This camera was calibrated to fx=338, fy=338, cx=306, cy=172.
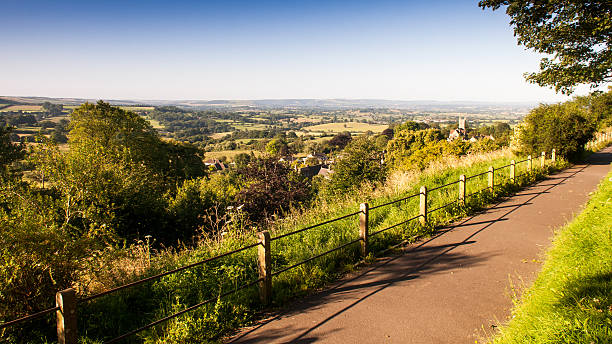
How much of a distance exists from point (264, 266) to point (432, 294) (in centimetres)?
243

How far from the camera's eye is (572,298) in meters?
3.52

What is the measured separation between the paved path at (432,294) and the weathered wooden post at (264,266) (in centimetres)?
38

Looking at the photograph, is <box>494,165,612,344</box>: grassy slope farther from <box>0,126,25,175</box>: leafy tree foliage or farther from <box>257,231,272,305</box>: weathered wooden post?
<box>0,126,25,175</box>: leafy tree foliage

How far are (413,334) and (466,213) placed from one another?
18.8ft

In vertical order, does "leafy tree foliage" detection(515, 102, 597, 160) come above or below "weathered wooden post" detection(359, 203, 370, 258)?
above

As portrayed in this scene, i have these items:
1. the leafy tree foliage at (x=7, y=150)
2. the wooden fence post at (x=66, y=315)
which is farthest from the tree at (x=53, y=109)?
the wooden fence post at (x=66, y=315)

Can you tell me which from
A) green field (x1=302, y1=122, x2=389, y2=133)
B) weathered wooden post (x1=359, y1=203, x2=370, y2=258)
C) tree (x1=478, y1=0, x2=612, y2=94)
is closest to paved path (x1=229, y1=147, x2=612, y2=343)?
weathered wooden post (x1=359, y1=203, x2=370, y2=258)

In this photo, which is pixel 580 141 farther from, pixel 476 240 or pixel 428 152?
pixel 428 152

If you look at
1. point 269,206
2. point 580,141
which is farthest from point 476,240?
point 580,141

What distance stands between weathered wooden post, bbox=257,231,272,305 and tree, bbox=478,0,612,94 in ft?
37.7

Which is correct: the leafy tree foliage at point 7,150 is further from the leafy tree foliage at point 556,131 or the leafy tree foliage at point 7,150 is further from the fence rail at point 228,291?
the leafy tree foliage at point 556,131

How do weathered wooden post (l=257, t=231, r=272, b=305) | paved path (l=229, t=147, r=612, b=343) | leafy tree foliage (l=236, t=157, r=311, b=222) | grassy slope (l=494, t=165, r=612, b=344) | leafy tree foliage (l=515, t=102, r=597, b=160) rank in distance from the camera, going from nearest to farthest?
grassy slope (l=494, t=165, r=612, b=344) → paved path (l=229, t=147, r=612, b=343) → weathered wooden post (l=257, t=231, r=272, b=305) → leafy tree foliage (l=515, t=102, r=597, b=160) → leafy tree foliage (l=236, t=157, r=311, b=222)

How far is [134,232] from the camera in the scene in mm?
12781

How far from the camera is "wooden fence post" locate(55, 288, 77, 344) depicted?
3.08 metres
